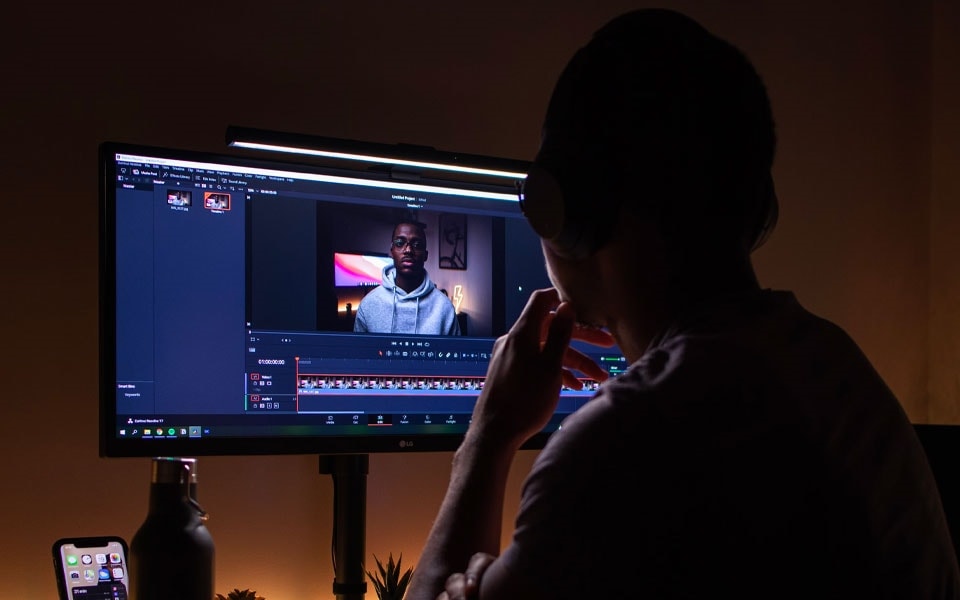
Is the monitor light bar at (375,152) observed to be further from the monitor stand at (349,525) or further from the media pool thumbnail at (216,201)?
the monitor stand at (349,525)

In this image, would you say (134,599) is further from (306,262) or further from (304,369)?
(306,262)

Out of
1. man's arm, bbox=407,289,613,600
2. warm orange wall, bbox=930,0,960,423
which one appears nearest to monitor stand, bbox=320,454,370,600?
man's arm, bbox=407,289,613,600

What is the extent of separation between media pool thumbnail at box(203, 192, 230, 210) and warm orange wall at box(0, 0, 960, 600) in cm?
23

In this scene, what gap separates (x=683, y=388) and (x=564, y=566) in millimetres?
144

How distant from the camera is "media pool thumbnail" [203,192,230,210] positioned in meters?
1.36

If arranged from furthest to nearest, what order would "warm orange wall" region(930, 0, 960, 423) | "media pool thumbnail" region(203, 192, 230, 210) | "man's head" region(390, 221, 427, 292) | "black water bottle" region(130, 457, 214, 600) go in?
"warm orange wall" region(930, 0, 960, 423)
"man's head" region(390, 221, 427, 292)
"media pool thumbnail" region(203, 192, 230, 210)
"black water bottle" region(130, 457, 214, 600)

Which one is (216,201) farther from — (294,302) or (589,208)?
(589,208)

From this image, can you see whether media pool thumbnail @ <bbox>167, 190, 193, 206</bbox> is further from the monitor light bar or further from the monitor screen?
the monitor light bar

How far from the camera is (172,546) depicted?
43.2 inches

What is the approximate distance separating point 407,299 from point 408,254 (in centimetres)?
7

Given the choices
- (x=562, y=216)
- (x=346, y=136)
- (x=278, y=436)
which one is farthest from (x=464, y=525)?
(x=346, y=136)

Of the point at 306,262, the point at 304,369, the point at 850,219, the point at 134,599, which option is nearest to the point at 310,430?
the point at 304,369

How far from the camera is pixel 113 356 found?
4.17 feet

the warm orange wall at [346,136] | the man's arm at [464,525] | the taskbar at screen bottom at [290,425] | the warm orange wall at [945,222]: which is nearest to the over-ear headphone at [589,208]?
the man's arm at [464,525]
